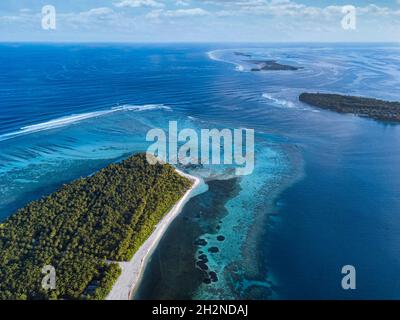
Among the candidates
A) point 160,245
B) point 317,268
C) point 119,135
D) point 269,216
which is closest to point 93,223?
point 160,245

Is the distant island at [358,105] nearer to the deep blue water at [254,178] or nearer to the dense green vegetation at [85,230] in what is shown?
the deep blue water at [254,178]

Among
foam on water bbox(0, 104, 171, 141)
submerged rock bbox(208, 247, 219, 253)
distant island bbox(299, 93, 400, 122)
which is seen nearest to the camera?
submerged rock bbox(208, 247, 219, 253)

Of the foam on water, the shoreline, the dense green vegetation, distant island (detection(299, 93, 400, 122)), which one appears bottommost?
the shoreline

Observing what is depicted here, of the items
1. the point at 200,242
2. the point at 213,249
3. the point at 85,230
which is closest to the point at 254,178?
the point at 200,242

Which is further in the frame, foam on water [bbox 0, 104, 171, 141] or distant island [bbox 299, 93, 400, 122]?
distant island [bbox 299, 93, 400, 122]

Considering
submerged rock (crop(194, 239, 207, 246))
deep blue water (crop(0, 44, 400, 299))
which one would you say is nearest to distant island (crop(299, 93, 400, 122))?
deep blue water (crop(0, 44, 400, 299))

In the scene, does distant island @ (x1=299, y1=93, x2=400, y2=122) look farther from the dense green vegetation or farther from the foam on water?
the dense green vegetation

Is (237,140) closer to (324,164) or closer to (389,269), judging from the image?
(324,164)

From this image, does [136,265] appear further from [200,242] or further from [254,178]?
[254,178]
